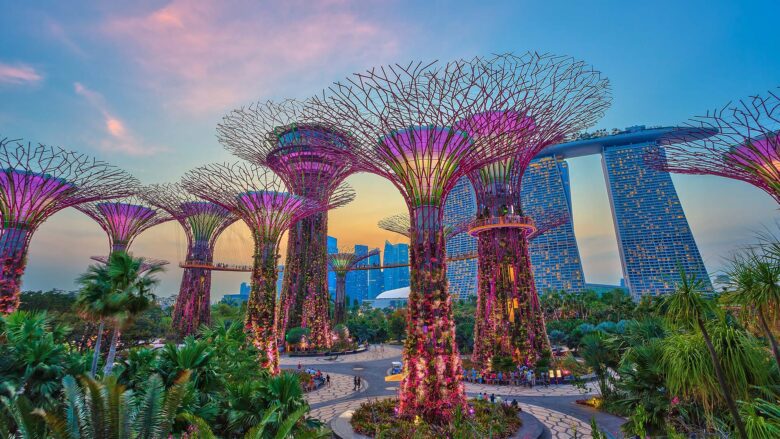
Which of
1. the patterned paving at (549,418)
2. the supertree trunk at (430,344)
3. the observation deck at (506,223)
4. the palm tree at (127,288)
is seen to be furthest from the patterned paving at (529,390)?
the palm tree at (127,288)

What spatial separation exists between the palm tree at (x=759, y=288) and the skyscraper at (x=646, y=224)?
291ft

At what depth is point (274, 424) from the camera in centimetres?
773

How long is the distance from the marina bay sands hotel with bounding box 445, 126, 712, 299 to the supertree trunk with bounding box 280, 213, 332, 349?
158 feet

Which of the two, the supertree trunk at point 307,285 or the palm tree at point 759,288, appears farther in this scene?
the supertree trunk at point 307,285

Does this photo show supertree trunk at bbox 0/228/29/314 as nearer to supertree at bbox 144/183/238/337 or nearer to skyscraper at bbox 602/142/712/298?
supertree at bbox 144/183/238/337

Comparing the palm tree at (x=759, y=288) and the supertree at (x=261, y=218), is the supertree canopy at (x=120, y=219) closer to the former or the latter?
the supertree at (x=261, y=218)

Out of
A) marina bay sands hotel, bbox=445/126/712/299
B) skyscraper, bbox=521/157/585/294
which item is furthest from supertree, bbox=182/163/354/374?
skyscraper, bbox=521/157/585/294

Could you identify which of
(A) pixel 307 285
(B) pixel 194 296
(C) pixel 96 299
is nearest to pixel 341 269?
(A) pixel 307 285

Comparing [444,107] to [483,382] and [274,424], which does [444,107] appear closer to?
[274,424]

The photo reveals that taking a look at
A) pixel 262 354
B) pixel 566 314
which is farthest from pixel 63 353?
pixel 566 314

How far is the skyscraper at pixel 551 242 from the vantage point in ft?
299

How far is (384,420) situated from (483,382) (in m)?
10.9

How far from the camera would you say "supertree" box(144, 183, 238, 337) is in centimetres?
3428

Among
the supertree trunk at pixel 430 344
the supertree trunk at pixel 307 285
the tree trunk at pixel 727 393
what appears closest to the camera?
the tree trunk at pixel 727 393
